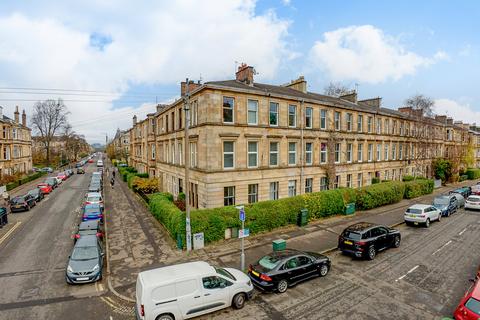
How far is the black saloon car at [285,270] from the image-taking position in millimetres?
11461

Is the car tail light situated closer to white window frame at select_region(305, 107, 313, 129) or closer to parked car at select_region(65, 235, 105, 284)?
parked car at select_region(65, 235, 105, 284)

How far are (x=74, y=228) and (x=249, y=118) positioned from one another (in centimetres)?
1658

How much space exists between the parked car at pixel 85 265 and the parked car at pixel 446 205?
90.3 ft

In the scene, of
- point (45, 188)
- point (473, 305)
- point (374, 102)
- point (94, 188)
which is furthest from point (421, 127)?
point (45, 188)

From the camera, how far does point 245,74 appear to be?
2528 centimetres

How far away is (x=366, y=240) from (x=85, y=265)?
14.5 meters

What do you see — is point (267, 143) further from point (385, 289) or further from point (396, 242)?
point (385, 289)

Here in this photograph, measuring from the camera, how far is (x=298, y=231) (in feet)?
66.7

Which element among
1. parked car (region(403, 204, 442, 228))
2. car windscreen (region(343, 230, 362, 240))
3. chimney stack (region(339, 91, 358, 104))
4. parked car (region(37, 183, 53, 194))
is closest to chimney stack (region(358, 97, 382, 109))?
chimney stack (region(339, 91, 358, 104))

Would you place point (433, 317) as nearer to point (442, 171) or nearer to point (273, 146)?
point (273, 146)

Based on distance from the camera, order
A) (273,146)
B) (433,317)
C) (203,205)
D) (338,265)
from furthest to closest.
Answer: (273,146) → (203,205) → (338,265) → (433,317)

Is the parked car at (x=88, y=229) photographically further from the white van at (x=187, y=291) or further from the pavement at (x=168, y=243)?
the white van at (x=187, y=291)

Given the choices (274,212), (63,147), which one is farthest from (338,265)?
(63,147)

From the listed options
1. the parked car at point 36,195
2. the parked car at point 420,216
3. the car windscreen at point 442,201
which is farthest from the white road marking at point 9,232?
the car windscreen at point 442,201
